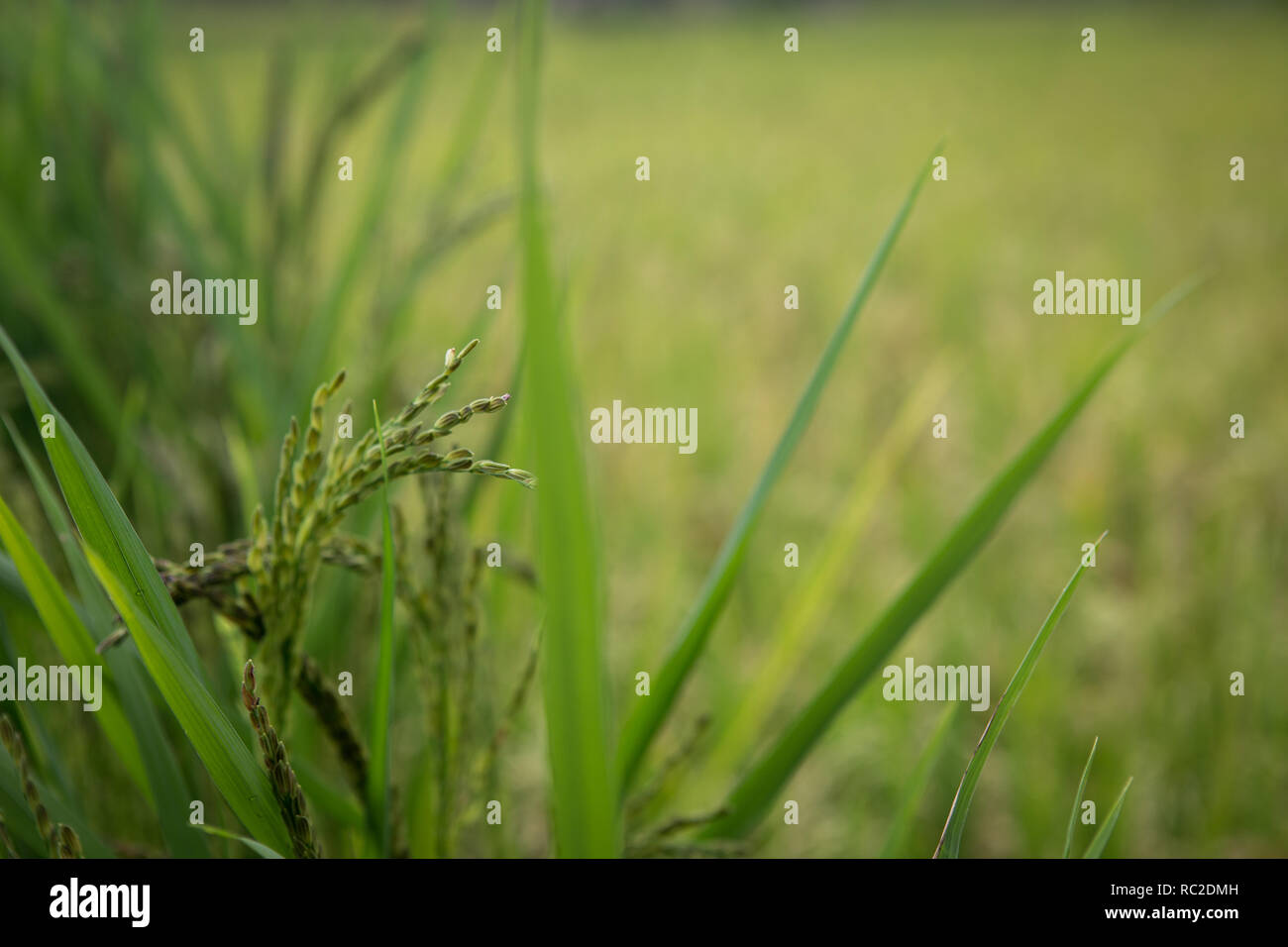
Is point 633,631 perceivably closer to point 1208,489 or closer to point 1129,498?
point 1129,498

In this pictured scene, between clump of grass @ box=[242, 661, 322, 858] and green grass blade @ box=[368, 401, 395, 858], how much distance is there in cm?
3

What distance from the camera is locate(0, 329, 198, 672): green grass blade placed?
20 centimetres

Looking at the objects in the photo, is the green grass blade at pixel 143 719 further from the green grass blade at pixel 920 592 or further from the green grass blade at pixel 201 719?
the green grass blade at pixel 920 592

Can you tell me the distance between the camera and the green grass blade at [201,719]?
7.2 inches

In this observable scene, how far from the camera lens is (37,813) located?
7.9 inches

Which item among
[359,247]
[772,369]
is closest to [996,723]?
[359,247]

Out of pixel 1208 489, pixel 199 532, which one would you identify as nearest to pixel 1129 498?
pixel 1208 489

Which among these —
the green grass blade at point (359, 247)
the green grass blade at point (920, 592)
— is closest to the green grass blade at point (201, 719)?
the green grass blade at point (920, 592)

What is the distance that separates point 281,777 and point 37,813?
2.6 inches

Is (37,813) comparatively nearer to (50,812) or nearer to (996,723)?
(50,812)

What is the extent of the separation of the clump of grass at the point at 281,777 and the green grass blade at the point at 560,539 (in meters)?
0.06
